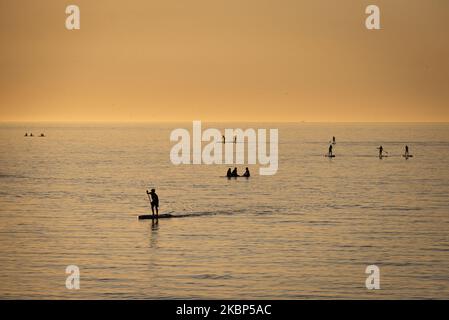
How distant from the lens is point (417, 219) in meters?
59.3

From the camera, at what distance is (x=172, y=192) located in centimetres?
8256

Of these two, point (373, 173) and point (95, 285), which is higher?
point (373, 173)

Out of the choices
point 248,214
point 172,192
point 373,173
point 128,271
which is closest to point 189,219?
point 248,214

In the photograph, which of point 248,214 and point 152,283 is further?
point 248,214

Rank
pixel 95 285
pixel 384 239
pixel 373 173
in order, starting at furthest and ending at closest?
pixel 373 173 < pixel 384 239 < pixel 95 285

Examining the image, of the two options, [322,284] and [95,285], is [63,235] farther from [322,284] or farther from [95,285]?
[322,284]

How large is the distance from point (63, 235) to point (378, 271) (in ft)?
63.7

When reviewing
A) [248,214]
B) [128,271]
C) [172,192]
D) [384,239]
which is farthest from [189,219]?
[172,192]

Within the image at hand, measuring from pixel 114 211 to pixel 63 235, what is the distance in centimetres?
1299
